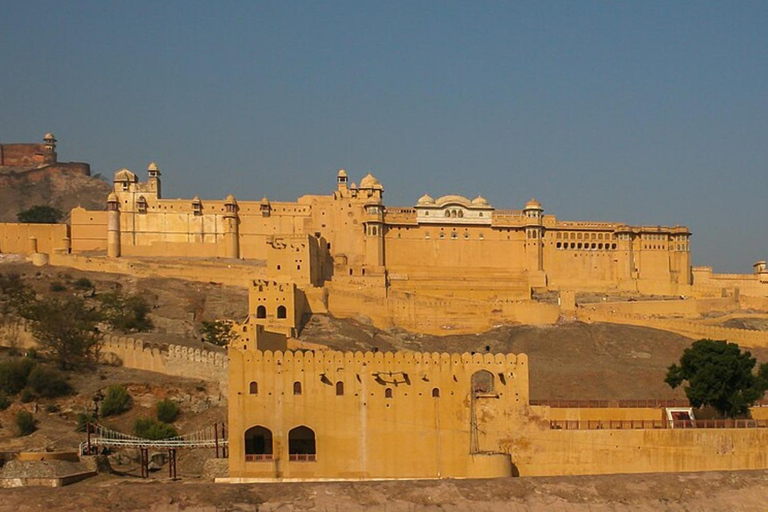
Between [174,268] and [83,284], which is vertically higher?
[174,268]

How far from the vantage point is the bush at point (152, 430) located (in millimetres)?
33625

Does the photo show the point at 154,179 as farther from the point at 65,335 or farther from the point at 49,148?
the point at 49,148

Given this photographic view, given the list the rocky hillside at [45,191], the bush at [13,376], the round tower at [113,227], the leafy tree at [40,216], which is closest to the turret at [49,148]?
the rocky hillside at [45,191]

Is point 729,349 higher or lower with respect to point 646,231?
lower

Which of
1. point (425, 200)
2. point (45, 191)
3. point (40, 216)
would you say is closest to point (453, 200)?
point (425, 200)

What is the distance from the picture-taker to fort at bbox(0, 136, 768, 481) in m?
26.1

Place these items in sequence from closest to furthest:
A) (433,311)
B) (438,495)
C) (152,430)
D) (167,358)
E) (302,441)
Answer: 1. (438,495)
2. (302,441)
3. (152,430)
4. (167,358)
5. (433,311)

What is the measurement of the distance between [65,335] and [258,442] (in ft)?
74.0

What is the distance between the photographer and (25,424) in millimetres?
35812

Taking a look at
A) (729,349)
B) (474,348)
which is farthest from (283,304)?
(729,349)

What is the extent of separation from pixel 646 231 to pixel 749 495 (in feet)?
180

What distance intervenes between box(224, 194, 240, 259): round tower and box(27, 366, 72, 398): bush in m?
29.1

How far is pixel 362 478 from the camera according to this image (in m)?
25.8

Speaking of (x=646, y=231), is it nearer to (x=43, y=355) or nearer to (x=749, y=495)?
(x=43, y=355)
